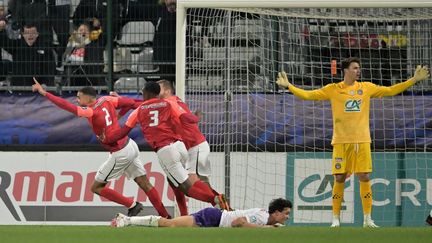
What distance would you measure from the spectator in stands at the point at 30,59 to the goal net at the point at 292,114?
2.27 meters

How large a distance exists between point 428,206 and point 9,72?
6.01 meters

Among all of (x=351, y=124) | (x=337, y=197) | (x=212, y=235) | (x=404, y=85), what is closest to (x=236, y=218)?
(x=212, y=235)

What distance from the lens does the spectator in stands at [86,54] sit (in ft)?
57.3

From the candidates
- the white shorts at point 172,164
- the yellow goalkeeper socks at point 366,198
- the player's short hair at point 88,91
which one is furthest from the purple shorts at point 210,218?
the player's short hair at point 88,91

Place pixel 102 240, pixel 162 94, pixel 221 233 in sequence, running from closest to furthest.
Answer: pixel 102 240 < pixel 221 233 < pixel 162 94

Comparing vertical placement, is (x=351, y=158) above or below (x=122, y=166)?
above

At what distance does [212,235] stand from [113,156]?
174 inches

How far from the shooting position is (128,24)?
1739cm

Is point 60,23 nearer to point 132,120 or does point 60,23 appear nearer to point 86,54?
point 86,54

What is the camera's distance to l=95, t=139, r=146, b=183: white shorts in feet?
52.3

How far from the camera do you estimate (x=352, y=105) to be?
14711mm

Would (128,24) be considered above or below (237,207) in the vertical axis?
above

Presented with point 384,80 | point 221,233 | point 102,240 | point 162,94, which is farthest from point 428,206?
point 102,240

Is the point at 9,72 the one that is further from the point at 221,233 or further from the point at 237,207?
the point at 221,233
